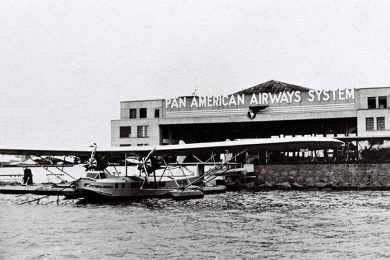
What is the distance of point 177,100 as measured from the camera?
71.9 metres

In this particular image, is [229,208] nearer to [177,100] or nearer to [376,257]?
[376,257]

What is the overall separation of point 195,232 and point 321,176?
39.1m

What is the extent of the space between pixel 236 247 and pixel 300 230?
16.9ft

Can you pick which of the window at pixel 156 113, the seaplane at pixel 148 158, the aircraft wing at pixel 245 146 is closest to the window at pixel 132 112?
the window at pixel 156 113

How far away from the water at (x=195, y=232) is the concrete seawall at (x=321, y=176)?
→ 2341cm

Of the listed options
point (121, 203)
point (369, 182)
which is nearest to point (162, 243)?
point (121, 203)

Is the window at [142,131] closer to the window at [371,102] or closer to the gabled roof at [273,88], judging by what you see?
the gabled roof at [273,88]

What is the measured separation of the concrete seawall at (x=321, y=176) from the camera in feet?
189

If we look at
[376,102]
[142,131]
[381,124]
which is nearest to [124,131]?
[142,131]

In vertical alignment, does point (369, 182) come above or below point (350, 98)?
below

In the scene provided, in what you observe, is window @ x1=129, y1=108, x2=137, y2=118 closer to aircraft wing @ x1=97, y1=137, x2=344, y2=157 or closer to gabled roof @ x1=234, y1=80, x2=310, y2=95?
gabled roof @ x1=234, y1=80, x2=310, y2=95

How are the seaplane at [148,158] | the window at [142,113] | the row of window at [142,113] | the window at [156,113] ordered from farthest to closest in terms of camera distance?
the window at [142,113] < the row of window at [142,113] < the window at [156,113] < the seaplane at [148,158]

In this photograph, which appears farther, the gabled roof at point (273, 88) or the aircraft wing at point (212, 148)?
the gabled roof at point (273, 88)

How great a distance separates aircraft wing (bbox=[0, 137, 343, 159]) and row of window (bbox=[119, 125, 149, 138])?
26.1m
